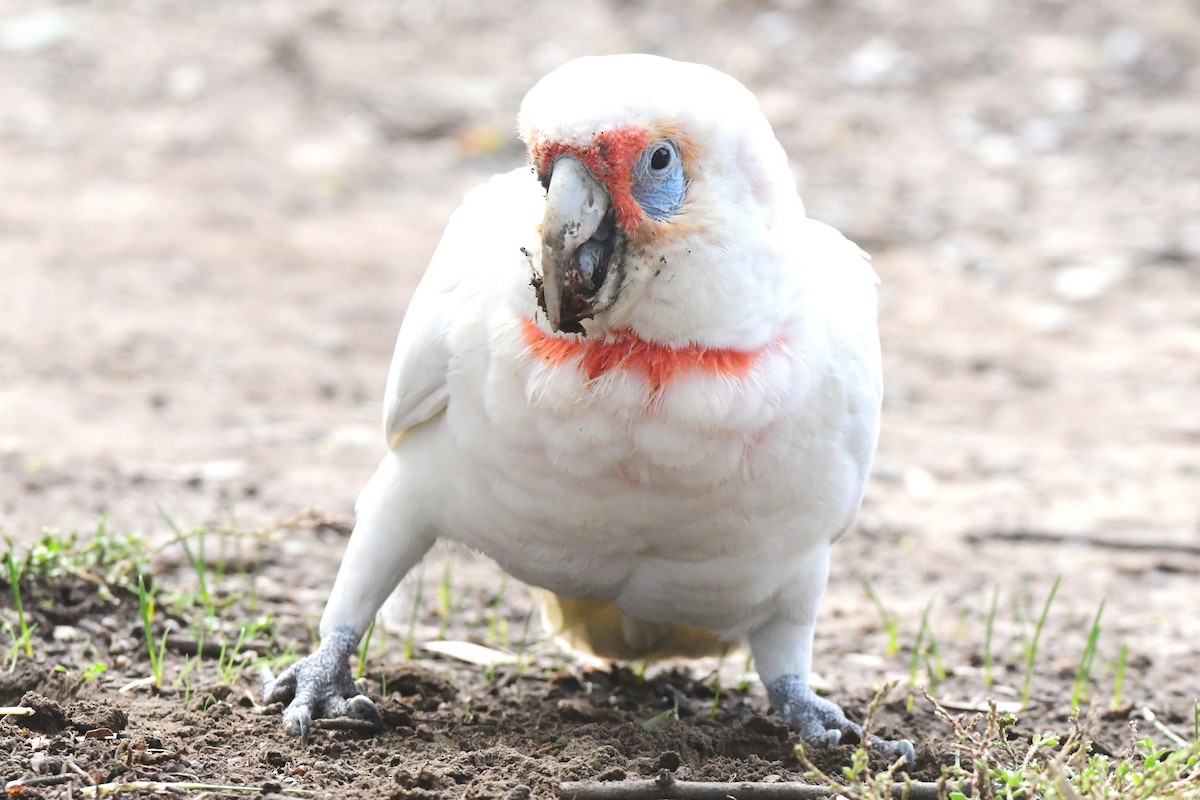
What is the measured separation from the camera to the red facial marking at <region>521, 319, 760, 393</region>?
8.18ft

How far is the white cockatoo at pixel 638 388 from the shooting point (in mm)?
2395

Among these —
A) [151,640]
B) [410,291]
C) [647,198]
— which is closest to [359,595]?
[151,640]

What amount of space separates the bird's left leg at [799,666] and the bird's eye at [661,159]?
97 centimetres

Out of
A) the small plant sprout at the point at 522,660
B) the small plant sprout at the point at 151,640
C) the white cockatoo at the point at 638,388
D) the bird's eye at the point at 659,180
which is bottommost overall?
the small plant sprout at the point at 522,660

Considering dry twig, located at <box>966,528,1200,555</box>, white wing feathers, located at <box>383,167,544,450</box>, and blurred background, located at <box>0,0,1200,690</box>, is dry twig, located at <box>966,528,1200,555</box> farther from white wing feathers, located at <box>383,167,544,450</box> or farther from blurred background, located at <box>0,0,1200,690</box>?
white wing feathers, located at <box>383,167,544,450</box>

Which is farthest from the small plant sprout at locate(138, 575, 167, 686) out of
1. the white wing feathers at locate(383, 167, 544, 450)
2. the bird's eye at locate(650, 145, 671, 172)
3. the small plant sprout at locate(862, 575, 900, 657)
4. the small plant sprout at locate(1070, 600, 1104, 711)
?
the small plant sprout at locate(1070, 600, 1104, 711)

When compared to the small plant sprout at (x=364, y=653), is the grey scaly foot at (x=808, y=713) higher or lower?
lower

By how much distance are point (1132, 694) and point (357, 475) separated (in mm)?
2481

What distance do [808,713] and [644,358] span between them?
1.00 meters

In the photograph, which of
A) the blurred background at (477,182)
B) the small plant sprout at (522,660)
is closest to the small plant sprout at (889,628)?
the blurred background at (477,182)

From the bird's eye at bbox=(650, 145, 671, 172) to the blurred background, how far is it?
6.93 feet

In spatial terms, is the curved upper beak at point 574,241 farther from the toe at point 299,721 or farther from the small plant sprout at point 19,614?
the small plant sprout at point 19,614

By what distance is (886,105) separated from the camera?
347 inches

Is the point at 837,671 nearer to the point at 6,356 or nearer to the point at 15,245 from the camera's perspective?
the point at 6,356
